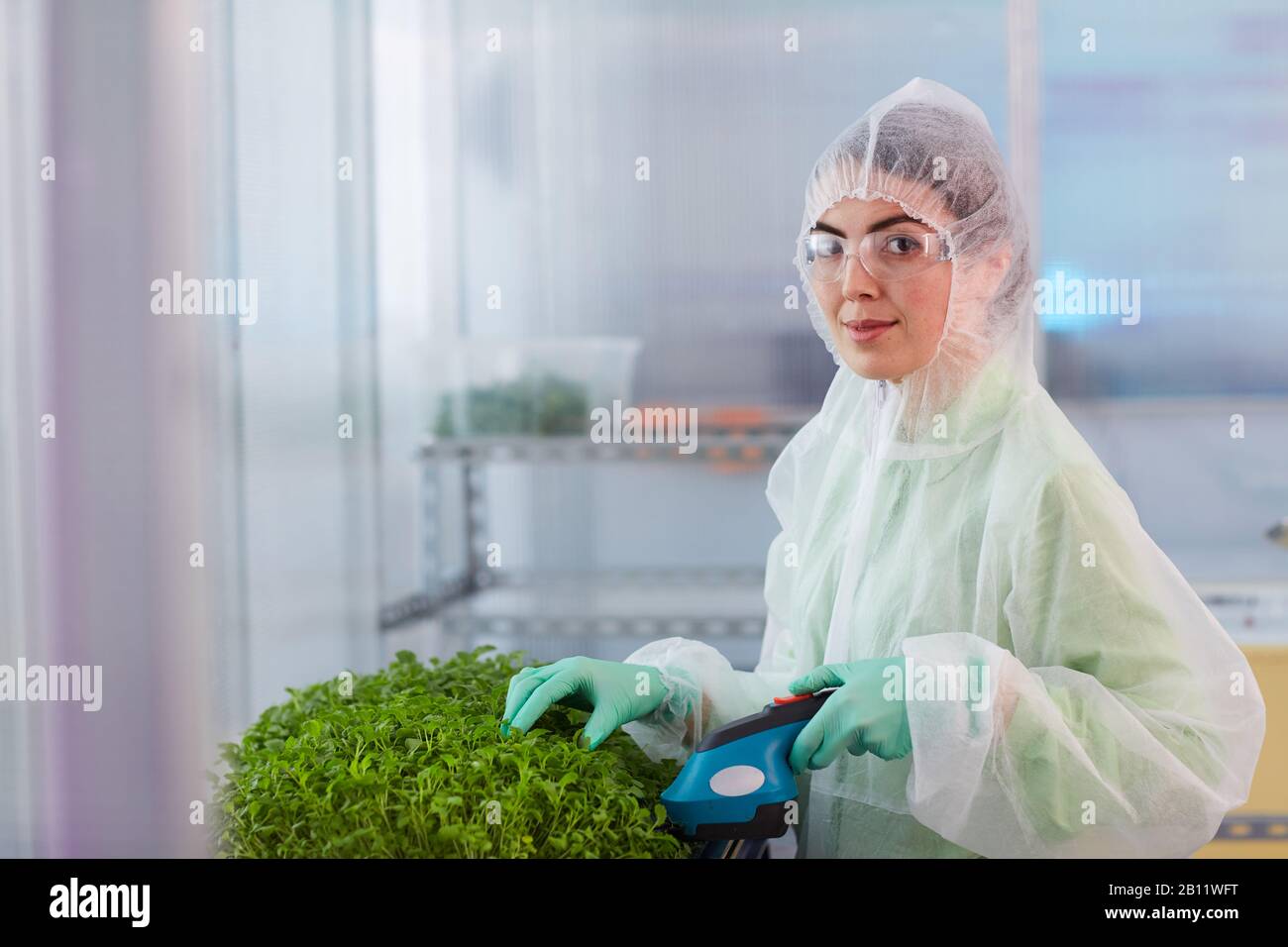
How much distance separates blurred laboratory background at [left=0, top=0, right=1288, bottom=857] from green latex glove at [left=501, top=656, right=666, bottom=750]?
0.80 m

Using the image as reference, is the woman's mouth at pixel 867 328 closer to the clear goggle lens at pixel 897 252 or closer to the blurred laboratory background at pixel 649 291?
the clear goggle lens at pixel 897 252

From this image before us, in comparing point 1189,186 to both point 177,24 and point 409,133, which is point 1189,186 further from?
point 177,24

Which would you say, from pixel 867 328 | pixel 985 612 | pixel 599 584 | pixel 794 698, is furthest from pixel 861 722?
pixel 599 584

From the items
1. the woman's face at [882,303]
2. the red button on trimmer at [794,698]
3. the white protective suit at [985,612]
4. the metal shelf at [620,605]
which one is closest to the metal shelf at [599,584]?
the metal shelf at [620,605]

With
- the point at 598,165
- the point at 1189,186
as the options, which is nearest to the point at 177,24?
the point at 598,165

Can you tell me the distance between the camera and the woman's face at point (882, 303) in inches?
37.5

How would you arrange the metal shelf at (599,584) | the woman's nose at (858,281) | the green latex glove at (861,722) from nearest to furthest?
the green latex glove at (861,722) → the woman's nose at (858,281) → the metal shelf at (599,584)

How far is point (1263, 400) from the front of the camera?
2051mm

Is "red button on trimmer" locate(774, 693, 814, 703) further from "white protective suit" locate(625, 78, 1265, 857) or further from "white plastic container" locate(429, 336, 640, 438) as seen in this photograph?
"white plastic container" locate(429, 336, 640, 438)

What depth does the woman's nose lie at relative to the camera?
950 millimetres

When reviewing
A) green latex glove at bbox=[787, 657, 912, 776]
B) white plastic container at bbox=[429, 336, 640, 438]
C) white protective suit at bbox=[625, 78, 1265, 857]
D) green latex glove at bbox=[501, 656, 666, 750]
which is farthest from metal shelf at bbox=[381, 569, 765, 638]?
green latex glove at bbox=[787, 657, 912, 776]

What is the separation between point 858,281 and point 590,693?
1.40 feet

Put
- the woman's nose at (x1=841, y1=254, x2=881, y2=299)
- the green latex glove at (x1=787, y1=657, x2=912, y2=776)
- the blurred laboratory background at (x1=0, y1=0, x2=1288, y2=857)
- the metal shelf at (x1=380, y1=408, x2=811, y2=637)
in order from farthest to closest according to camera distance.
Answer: the metal shelf at (x1=380, y1=408, x2=811, y2=637) < the blurred laboratory background at (x1=0, y1=0, x2=1288, y2=857) < the woman's nose at (x1=841, y1=254, x2=881, y2=299) < the green latex glove at (x1=787, y1=657, x2=912, y2=776)
